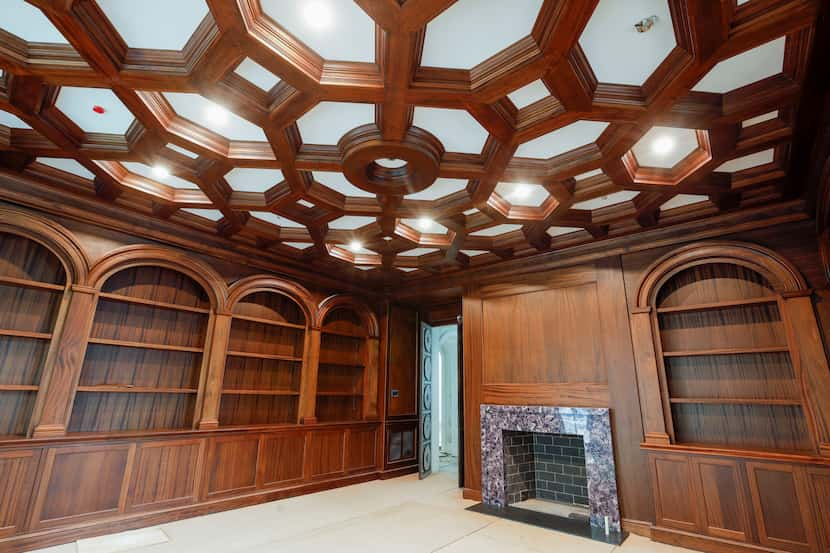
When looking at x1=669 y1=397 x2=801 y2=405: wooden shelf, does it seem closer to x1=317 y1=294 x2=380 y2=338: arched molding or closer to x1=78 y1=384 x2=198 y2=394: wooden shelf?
x1=317 y1=294 x2=380 y2=338: arched molding

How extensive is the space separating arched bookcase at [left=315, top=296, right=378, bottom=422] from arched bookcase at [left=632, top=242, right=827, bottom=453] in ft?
12.4

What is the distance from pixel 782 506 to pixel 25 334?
642 centimetres

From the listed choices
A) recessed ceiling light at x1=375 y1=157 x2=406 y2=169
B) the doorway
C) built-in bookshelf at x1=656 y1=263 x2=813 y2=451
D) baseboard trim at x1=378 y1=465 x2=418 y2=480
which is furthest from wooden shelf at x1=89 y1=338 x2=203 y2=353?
built-in bookshelf at x1=656 y1=263 x2=813 y2=451

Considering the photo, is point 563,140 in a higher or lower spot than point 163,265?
higher

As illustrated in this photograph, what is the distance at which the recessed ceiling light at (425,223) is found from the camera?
4004 mm

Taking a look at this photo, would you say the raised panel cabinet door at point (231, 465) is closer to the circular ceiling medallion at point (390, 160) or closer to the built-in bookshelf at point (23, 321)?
the built-in bookshelf at point (23, 321)

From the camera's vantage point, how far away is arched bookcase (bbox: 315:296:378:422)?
5.83m

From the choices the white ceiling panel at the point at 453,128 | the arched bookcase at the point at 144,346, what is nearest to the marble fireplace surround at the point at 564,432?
the white ceiling panel at the point at 453,128

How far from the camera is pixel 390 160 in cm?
310

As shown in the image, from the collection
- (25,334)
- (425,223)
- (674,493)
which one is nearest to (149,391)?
(25,334)

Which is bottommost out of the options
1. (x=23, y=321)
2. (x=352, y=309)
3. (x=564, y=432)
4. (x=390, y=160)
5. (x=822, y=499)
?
(x=822, y=499)

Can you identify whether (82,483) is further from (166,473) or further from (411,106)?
(411,106)

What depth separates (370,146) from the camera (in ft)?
9.11

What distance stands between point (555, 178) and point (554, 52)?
1.31 m
